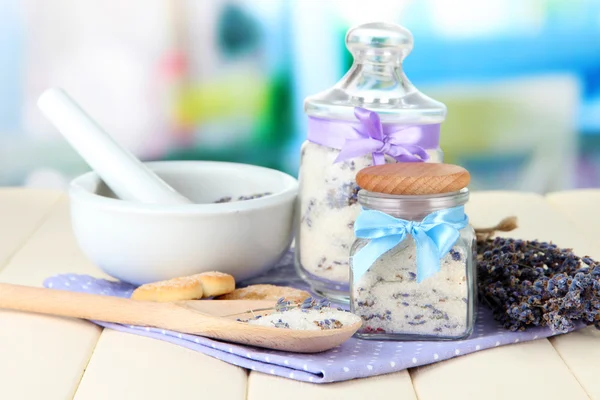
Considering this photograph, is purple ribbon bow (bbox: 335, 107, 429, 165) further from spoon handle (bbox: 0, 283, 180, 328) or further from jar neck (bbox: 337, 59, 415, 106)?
spoon handle (bbox: 0, 283, 180, 328)

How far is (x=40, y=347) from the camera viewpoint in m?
1.05

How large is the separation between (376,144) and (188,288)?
292 millimetres

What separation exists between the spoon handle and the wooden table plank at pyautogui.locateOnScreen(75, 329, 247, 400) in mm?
32

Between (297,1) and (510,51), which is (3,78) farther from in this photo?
(510,51)

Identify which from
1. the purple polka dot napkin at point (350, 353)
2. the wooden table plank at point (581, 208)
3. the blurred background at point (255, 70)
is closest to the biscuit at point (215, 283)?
the purple polka dot napkin at point (350, 353)

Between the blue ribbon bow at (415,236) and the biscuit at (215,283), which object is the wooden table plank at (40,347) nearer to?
the biscuit at (215,283)

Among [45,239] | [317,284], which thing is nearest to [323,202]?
[317,284]

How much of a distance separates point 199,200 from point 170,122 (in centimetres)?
83

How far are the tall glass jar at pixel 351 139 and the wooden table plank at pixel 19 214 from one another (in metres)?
0.53

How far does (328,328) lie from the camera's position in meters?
1.00

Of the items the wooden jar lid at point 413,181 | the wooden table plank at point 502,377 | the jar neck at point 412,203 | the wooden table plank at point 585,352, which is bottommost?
the wooden table plank at point 585,352

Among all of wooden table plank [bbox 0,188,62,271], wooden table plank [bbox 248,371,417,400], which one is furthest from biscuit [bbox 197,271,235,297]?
wooden table plank [bbox 0,188,62,271]

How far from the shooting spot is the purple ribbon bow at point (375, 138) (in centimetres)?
115

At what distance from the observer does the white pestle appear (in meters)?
1.27
